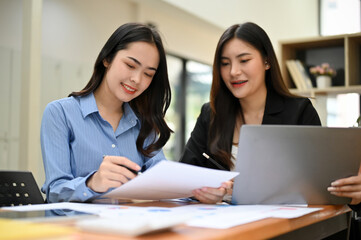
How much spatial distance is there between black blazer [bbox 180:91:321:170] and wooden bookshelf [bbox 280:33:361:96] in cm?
187

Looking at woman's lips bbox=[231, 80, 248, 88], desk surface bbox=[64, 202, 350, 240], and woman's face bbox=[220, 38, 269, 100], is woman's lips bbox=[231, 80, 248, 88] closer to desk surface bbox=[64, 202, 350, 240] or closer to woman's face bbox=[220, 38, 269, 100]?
woman's face bbox=[220, 38, 269, 100]

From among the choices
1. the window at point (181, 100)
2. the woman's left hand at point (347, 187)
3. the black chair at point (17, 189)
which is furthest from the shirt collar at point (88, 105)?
the window at point (181, 100)

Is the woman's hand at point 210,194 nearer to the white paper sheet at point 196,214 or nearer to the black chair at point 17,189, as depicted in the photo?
the white paper sheet at point 196,214

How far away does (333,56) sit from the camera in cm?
396

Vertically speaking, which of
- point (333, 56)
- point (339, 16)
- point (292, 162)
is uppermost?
point (339, 16)

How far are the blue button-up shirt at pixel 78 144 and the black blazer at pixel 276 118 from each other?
17 centimetres

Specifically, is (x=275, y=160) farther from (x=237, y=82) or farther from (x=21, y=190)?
(x=21, y=190)

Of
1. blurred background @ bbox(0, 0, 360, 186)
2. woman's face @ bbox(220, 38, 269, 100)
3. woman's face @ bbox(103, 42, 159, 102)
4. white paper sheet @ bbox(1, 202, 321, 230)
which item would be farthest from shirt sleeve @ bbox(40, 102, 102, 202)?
blurred background @ bbox(0, 0, 360, 186)

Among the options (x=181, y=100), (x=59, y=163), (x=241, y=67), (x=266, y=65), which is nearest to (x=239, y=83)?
(x=241, y=67)

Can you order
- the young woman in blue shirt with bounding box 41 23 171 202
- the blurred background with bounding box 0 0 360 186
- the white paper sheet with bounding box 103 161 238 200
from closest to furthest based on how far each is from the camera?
the white paper sheet with bounding box 103 161 238 200
the young woman in blue shirt with bounding box 41 23 171 202
the blurred background with bounding box 0 0 360 186

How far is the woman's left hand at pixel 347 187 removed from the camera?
1.41m

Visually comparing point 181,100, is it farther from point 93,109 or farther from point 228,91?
point 93,109

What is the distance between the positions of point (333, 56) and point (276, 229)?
326 cm

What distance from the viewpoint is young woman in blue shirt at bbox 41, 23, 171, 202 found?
58.3 inches
